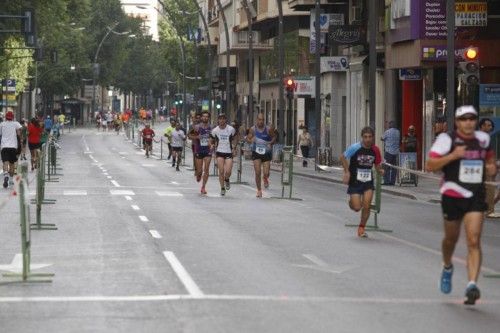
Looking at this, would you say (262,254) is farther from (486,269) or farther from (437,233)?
(437,233)

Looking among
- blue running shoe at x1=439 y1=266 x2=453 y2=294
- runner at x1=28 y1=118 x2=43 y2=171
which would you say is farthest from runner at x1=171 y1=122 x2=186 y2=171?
blue running shoe at x1=439 y1=266 x2=453 y2=294

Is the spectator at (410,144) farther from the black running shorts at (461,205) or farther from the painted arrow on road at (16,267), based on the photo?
the black running shorts at (461,205)

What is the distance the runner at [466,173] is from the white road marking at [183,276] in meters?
2.35

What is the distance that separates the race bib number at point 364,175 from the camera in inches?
856

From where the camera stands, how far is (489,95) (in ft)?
139

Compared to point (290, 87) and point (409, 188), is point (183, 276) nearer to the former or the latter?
point (409, 188)

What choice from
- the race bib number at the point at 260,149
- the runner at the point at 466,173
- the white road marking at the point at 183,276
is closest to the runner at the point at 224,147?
the race bib number at the point at 260,149

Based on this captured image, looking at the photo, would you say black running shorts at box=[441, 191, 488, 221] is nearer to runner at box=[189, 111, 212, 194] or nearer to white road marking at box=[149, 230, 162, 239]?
white road marking at box=[149, 230, 162, 239]

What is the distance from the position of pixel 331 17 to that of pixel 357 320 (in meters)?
45.5

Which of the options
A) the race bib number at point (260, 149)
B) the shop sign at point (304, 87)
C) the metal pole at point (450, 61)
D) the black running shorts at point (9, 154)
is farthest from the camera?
the shop sign at point (304, 87)

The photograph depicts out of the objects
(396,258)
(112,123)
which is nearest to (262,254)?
(396,258)

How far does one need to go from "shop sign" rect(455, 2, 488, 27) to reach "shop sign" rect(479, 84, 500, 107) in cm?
197

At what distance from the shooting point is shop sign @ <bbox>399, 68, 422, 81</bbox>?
1927 inches

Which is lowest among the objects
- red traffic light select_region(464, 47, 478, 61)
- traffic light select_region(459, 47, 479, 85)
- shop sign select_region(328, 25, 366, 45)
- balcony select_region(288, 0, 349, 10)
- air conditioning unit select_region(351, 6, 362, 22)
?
traffic light select_region(459, 47, 479, 85)
